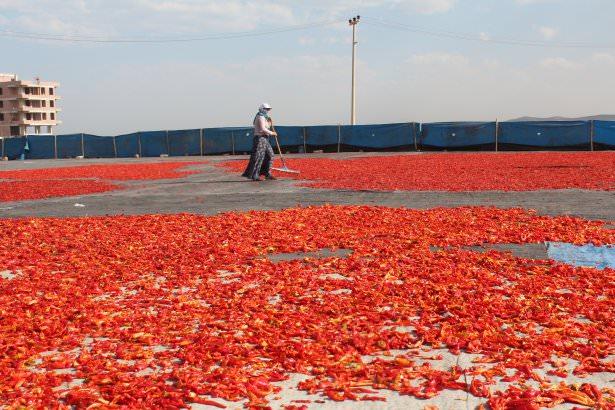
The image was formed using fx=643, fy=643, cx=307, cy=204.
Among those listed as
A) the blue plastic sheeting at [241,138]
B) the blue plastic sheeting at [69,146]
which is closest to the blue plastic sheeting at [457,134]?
the blue plastic sheeting at [241,138]

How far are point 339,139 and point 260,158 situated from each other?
29459 millimetres

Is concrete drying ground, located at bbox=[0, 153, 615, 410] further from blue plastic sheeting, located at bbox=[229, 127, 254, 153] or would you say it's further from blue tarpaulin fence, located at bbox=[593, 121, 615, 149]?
blue plastic sheeting, located at bbox=[229, 127, 254, 153]

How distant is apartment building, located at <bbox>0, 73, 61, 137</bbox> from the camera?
128625 mm

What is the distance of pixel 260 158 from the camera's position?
68.1 ft

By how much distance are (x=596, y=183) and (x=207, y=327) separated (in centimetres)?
1496

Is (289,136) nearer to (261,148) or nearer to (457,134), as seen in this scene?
(457,134)

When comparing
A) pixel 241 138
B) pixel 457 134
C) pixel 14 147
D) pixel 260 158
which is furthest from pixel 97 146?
pixel 260 158

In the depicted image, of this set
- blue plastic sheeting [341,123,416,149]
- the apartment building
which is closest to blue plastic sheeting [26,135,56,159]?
blue plastic sheeting [341,123,416,149]

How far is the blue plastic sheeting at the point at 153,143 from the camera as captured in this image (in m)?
52.4

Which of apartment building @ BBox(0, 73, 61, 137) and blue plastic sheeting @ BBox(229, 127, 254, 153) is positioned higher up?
apartment building @ BBox(0, 73, 61, 137)

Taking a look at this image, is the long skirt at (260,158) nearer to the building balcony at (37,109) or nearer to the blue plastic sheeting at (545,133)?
the blue plastic sheeting at (545,133)

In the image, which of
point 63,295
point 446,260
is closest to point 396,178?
point 446,260

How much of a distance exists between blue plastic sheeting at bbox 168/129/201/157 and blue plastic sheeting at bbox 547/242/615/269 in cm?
4480

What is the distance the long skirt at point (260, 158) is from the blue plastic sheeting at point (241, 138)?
28892mm
